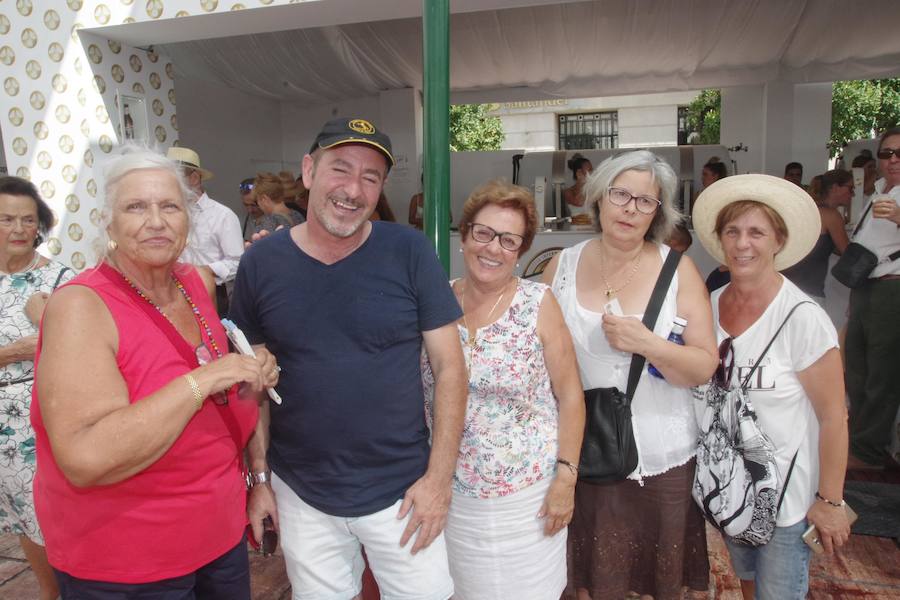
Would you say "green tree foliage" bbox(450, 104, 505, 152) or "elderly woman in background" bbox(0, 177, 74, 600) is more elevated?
"green tree foliage" bbox(450, 104, 505, 152)

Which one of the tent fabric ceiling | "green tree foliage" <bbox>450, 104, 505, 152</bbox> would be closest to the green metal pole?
the tent fabric ceiling

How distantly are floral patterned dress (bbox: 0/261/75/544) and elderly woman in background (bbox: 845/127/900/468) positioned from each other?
417 cm

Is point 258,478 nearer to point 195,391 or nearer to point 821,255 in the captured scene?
point 195,391

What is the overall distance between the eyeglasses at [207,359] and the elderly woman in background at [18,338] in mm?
1167

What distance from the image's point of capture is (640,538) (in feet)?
6.84

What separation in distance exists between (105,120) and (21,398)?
11.4 feet

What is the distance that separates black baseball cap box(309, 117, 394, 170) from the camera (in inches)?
65.5

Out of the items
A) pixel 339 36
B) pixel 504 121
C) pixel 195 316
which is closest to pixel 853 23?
pixel 339 36

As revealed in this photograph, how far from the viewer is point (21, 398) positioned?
7.79ft

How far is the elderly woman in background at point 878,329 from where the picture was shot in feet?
11.0

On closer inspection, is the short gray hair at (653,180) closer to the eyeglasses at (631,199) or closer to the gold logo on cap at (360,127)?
the eyeglasses at (631,199)

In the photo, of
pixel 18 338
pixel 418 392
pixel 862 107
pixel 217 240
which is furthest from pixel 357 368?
pixel 862 107

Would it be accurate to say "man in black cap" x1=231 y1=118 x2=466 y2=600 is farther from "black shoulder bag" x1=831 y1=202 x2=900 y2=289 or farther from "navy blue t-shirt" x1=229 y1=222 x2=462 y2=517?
"black shoulder bag" x1=831 y1=202 x2=900 y2=289

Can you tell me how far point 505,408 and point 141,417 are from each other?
3.36 feet
